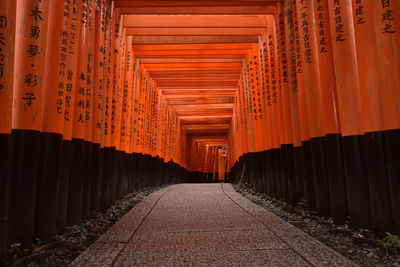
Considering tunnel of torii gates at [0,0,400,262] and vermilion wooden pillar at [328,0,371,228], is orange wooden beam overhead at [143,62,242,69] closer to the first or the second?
tunnel of torii gates at [0,0,400,262]

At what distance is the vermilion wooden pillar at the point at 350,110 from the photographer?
129 inches

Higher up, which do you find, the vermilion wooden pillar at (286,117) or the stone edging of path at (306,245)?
the vermilion wooden pillar at (286,117)

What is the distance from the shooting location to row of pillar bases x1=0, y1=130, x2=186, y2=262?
2540mm

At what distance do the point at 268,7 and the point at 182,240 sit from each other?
19.5 feet

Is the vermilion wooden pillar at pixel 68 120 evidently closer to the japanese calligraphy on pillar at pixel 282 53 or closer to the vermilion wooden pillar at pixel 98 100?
the vermilion wooden pillar at pixel 98 100

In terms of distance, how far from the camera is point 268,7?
6914 mm

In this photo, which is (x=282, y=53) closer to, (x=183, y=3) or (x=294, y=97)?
(x=294, y=97)

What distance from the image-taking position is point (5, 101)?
7.50ft

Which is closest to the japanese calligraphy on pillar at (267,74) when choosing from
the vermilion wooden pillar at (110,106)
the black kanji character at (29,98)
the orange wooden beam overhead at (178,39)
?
the orange wooden beam overhead at (178,39)

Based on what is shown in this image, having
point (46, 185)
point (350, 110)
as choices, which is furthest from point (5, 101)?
point (350, 110)

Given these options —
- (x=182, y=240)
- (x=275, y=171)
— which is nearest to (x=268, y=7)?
(x=275, y=171)

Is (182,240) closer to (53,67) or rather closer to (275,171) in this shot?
(53,67)

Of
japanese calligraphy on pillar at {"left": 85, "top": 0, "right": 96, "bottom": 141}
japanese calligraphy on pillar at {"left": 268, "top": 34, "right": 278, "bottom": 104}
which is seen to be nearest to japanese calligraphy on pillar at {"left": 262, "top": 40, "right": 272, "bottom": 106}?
japanese calligraphy on pillar at {"left": 268, "top": 34, "right": 278, "bottom": 104}

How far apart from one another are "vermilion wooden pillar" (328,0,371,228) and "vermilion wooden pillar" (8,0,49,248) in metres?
3.38
